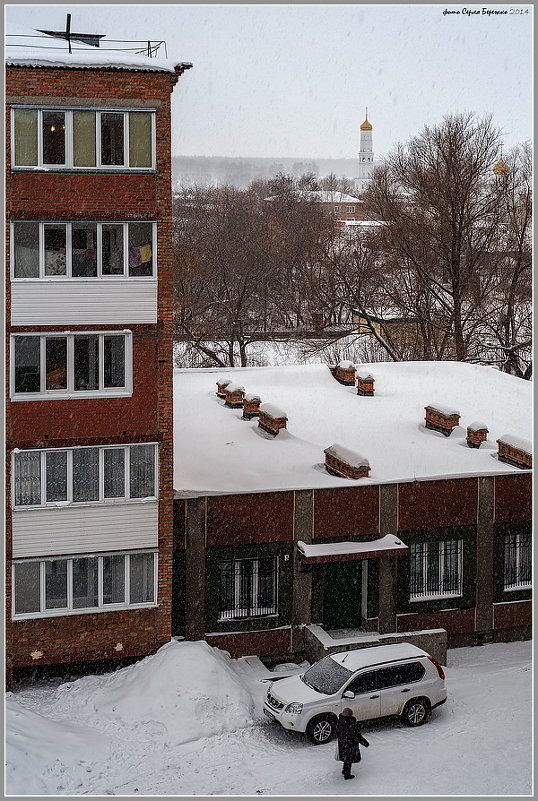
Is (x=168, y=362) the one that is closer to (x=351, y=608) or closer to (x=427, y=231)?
(x=351, y=608)

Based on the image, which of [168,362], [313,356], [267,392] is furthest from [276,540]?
[313,356]

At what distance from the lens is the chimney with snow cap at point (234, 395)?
23188 millimetres

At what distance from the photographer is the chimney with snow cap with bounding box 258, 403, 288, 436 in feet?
68.3

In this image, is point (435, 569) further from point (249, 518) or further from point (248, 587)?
point (249, 518)

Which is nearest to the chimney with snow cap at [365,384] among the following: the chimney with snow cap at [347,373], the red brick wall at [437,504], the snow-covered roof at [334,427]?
the snow-covered roof at [334,427]

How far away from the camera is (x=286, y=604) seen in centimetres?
1830

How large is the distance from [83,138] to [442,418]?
444 inches

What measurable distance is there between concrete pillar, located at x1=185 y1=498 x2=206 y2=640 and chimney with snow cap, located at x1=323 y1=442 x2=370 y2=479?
3.20 m

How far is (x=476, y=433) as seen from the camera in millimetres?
20719

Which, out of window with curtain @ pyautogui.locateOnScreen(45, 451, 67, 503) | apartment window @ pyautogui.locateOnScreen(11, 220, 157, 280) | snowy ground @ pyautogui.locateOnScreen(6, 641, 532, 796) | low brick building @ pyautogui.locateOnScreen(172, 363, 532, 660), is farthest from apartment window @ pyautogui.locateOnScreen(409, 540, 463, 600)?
apartment window @ pyautogui.locateOnScreen(11, 220, 157, 280)

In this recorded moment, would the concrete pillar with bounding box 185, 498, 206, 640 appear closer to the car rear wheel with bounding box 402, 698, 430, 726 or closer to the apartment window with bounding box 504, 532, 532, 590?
the car rear wheel with bounding box 402, 698, 430, 726

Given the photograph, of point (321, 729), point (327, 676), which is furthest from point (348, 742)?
point (327, 676)

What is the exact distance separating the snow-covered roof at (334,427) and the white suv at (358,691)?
4.10m

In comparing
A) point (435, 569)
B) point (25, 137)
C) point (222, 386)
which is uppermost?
point (25, 137)
